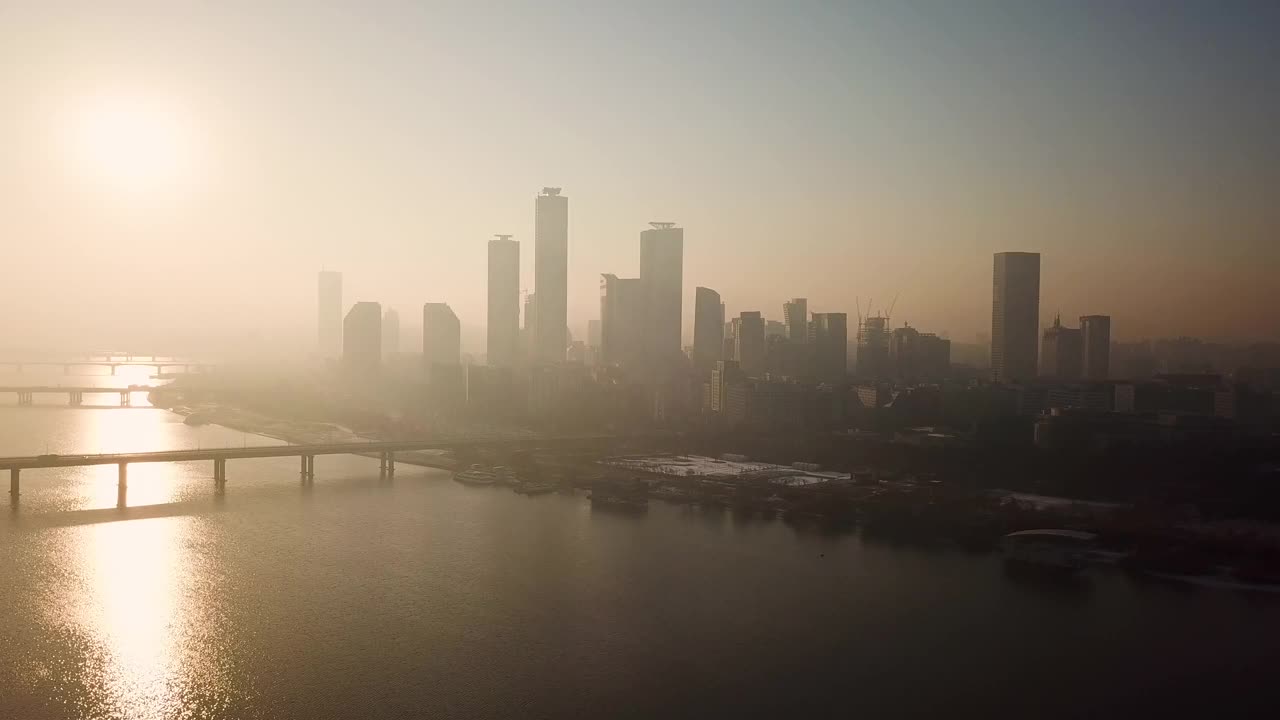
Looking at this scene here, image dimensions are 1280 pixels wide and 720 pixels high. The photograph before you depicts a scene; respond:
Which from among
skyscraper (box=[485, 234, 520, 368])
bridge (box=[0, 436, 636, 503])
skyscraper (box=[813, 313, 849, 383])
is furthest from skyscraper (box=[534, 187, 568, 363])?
bridge (box=[0, 436, 636, 503])

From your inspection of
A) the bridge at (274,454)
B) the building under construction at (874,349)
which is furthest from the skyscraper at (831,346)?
the bridge at (274,454)

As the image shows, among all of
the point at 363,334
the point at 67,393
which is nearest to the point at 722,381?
the point at 363,334

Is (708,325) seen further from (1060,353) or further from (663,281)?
(1060,353)

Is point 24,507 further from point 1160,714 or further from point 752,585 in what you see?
point 1160,714

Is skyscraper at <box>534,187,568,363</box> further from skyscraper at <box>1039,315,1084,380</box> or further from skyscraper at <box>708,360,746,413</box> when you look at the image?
skyscraper at <box>1039,315,1084,380</box>

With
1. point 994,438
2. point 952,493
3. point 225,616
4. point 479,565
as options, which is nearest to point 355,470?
point 479,565

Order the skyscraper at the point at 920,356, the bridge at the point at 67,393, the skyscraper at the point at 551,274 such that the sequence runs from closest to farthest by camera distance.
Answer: the skyscraper at the point at 920,356 → the bridge at the point at 67,393 → the skyscraper at the point at 551,274

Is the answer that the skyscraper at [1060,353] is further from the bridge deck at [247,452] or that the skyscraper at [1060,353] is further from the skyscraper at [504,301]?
the skyscraper at [504,301]
